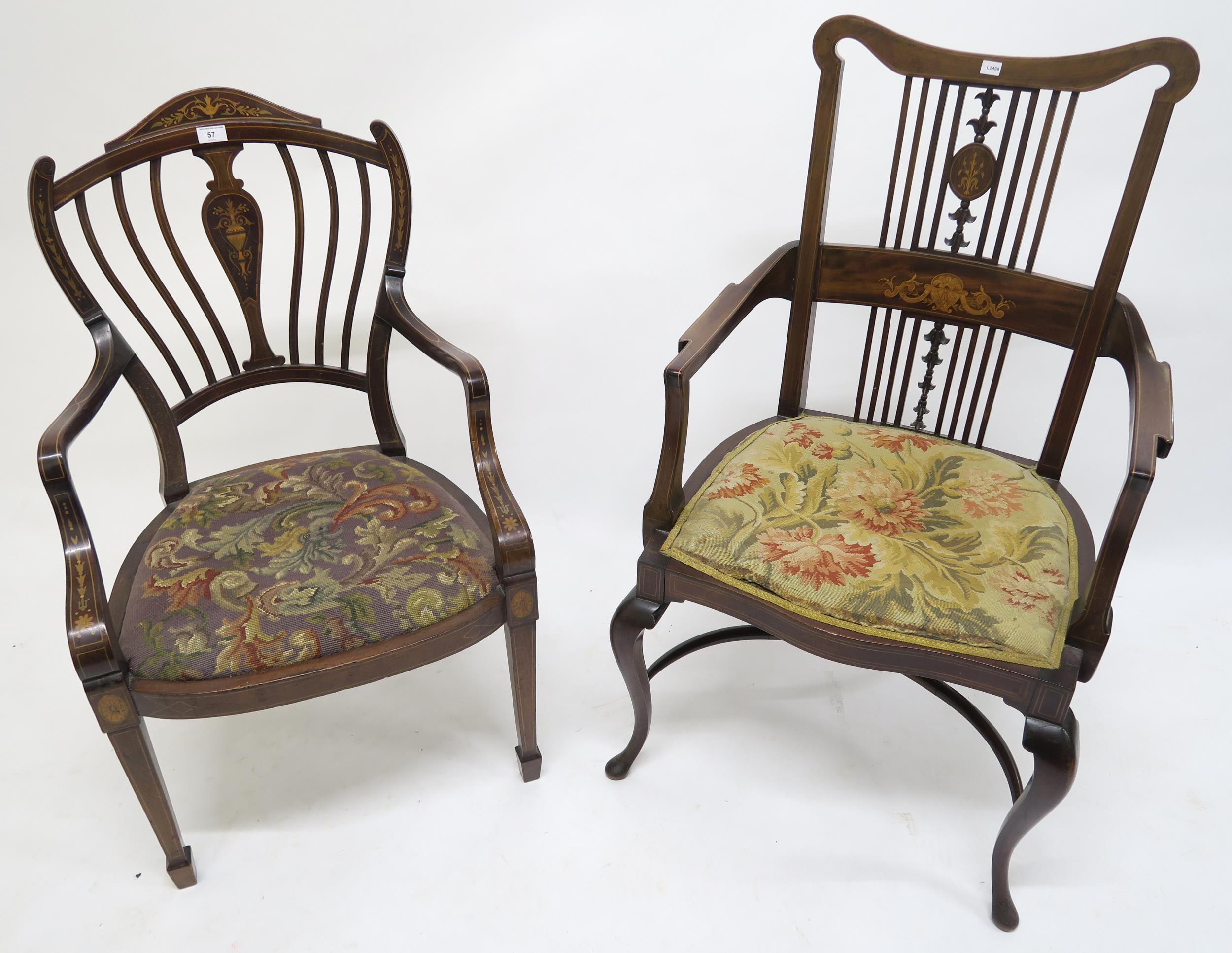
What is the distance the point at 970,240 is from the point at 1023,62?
421 mm

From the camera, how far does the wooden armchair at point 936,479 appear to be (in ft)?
4.21

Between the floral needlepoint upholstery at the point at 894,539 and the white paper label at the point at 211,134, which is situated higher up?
the white paper label at the point at 211,134

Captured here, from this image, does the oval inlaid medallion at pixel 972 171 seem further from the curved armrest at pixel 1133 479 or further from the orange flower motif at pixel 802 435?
the orange flower motif at pixel 802 435

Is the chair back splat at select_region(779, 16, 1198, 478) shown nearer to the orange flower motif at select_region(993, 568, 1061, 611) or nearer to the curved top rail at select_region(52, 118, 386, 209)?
the orange flower motif at select_region(993, 568, 1061, 611)

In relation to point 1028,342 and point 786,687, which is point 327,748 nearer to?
point 786,687

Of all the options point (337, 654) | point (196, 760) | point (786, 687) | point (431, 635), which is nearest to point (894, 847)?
point (786, 687)

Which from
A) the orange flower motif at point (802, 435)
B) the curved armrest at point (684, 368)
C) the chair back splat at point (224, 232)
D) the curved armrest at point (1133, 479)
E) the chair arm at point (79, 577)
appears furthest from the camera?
the orange flower motif at point (802, 435)

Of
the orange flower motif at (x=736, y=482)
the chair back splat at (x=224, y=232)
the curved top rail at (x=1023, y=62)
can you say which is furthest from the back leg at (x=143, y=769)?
the curved top rail at (x=1023, y=62)

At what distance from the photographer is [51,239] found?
1445 millimetres

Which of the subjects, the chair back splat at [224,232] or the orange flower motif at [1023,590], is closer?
the orange flower motif at [1023,590]

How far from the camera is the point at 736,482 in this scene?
5.05 ft

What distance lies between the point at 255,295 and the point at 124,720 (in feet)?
2.58

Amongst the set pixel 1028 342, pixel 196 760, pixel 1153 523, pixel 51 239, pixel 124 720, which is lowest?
pixel 196 760

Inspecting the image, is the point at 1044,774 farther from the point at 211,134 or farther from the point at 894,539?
the point at 211,134
